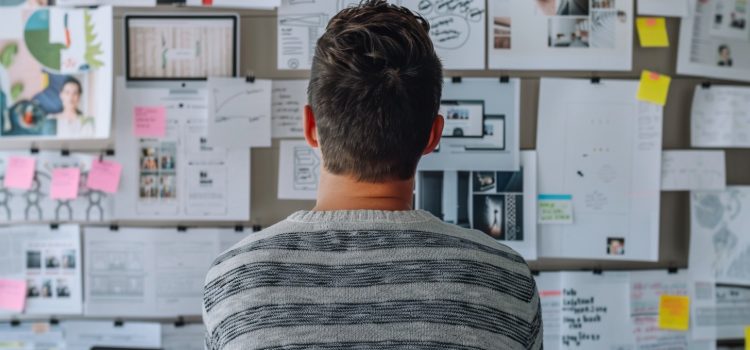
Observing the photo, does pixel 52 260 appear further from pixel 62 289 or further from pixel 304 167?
pixel 304 167

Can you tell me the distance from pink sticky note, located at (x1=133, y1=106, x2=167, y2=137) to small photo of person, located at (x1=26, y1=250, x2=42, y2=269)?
40 cm

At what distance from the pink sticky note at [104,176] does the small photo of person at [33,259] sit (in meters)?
0.22

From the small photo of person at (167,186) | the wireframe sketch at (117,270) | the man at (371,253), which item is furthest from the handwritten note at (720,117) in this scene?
the wireframe sketch at (117,270)

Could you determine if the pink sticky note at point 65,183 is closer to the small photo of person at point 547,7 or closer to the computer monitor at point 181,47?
the computer monitor at point 181,47

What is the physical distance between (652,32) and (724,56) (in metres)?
0.21

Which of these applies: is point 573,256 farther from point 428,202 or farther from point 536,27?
point 536,27

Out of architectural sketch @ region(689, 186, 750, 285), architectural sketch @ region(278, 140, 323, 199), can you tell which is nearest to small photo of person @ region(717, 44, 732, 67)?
architectural sketch @ region(689, 186, 750, 285)

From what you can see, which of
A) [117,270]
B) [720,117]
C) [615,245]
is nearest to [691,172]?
[720,117]

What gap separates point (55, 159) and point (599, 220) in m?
1.35

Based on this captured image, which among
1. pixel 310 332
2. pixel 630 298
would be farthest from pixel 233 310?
pixel 630 298

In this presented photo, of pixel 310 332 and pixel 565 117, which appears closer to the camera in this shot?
pixel 310 332

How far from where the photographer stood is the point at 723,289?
1765mm

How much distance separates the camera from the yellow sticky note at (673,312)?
5.75 ft

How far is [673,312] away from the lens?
5.75 ft
